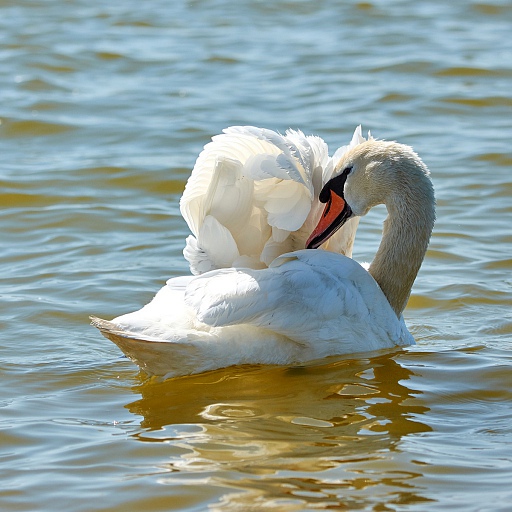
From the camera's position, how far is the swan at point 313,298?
533 centimetres

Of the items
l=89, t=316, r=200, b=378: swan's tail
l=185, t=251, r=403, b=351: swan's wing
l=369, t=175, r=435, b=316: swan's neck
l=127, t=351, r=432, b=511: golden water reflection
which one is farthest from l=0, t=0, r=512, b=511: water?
l=369, t=175, r=435, b=316: swan's neck

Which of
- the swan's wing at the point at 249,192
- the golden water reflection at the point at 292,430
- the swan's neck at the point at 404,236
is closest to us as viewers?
the golden water reflection at the point at 292,430

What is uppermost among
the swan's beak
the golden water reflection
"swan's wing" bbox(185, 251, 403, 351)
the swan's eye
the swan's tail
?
the swan's eye

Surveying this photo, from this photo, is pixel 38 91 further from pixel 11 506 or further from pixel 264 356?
pixel 11 506

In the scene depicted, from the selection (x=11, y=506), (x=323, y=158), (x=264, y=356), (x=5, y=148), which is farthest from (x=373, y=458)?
(x=5, y=148)

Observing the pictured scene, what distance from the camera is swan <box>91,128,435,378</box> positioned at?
5.33 meters

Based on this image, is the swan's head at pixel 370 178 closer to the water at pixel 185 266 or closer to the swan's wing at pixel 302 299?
the swan's wing at pixel 302 299

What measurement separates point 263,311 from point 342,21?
11.6 metres

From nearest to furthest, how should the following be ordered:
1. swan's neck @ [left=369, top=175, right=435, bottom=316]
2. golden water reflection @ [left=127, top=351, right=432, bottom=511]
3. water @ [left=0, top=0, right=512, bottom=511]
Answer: golden water reflection @ [left=127, top=351, right=432, bottom=511]
water @ [left=0, top=0, right=512, bottom=511]
swan's neck @ [left=369, top=175, right=435, bottom=316]

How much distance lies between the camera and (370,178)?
242 inches

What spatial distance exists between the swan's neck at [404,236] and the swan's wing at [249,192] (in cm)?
52

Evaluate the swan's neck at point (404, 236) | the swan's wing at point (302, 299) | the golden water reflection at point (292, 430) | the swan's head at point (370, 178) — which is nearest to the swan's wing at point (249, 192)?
the swan's head at point (370, 178)

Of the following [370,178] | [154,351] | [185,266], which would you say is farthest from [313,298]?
[185,266]

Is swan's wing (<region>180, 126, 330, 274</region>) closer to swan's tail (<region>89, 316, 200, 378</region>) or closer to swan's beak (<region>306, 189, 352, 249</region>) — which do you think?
swan's beak (<region>306, 189, 352, 249</region>)
